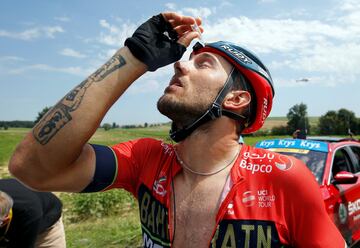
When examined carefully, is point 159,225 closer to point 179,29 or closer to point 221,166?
point 221,166

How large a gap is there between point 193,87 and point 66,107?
79 cm

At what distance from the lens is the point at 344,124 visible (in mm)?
91875

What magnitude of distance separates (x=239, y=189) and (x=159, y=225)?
1.67 feet

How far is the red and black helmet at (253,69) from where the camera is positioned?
248 centimetres

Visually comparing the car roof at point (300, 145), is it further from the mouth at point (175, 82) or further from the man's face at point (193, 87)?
the mouth at point (175, 82)

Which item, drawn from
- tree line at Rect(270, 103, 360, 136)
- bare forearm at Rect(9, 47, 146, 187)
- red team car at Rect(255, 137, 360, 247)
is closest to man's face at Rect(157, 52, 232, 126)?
bare forearm at Rect(9, 47, 146, 187)

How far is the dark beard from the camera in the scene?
2.27m

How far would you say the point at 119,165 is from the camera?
2240 mm

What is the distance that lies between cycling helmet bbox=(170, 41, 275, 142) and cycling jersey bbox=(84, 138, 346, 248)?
254 mm

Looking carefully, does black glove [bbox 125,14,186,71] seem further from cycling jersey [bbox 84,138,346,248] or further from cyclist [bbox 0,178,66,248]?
cyclist [bbox 0,178,66,248]

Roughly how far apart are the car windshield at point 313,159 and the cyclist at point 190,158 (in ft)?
11.9

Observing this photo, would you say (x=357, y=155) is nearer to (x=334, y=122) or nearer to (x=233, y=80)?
(x=233, y=80)

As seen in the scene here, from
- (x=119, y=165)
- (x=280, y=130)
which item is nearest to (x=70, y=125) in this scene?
(x=119, y=165)

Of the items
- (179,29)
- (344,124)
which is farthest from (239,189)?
(344,124)
